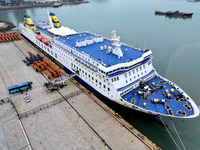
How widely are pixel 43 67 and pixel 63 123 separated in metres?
19.4

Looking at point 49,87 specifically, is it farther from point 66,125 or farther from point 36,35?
point 36,35

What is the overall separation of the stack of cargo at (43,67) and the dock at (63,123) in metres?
4.03

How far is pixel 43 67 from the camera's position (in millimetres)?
35375

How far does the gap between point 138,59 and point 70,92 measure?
48.9ft

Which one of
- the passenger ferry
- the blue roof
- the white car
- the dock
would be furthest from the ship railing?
the white car

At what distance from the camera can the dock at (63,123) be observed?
18.0m

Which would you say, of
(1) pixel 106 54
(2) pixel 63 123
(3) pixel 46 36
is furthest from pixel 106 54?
(3) pixel 46 36

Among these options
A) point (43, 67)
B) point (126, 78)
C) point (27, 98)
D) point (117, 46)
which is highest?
point (117, 46)

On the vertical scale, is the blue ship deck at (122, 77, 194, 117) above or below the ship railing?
below

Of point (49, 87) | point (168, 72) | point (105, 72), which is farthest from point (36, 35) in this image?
point (168, 72)

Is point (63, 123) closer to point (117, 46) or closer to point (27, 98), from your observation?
point (27, 98)

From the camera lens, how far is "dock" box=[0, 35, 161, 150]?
58.9ft

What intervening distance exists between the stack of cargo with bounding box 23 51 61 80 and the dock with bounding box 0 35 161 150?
403 centimetres

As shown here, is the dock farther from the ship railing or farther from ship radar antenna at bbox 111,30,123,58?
the ship railing
